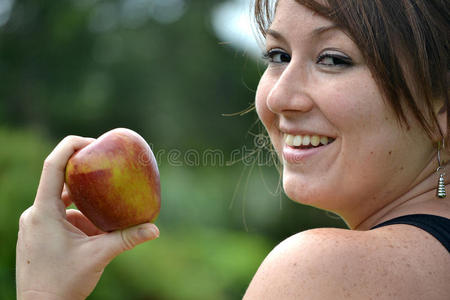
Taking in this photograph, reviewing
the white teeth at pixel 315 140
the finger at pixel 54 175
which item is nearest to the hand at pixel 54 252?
the finger at pixel 54 175

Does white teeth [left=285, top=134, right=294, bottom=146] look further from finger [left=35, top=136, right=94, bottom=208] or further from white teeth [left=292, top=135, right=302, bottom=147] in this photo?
finger [left=35, top=136, right=94, bottom=208]

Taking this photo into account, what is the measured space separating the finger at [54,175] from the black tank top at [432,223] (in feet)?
2.82

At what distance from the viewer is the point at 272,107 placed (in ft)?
5.34

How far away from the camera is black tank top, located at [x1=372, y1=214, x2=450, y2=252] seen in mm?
1315

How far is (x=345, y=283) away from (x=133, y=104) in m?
9.31

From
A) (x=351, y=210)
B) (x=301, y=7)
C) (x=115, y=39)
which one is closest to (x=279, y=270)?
(x=351, y=210)

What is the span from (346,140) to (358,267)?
39 cm

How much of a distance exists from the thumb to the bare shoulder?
0.46 metres

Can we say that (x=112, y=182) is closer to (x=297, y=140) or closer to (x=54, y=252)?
(x=54, y=252)

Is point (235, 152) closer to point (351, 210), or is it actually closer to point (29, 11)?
point (29, 11)

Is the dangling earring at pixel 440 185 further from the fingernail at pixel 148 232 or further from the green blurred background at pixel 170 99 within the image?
the green blurred background at pixel 170 99

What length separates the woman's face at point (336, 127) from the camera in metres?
1.50

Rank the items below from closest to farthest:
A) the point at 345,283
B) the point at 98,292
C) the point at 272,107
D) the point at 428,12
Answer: the point at 345,283 < the point at 428,12 < the point at 272,107 < the point at 98,292
